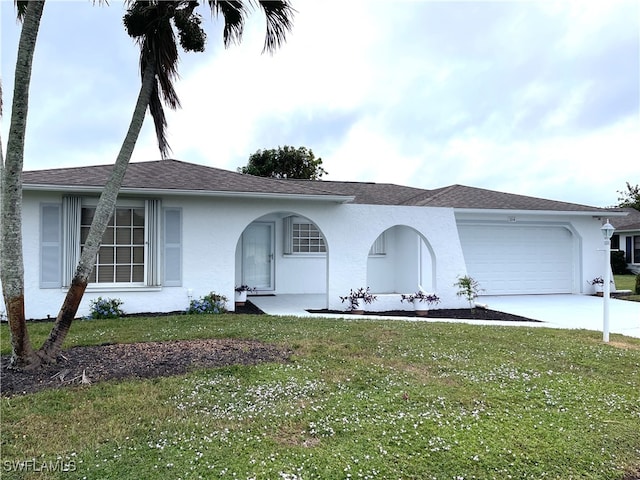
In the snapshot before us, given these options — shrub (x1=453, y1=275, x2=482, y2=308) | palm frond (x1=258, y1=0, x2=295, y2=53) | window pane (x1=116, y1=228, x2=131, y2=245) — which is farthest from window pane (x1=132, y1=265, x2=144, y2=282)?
shrub (x1=453, y1=275, x2=482, y2=308)

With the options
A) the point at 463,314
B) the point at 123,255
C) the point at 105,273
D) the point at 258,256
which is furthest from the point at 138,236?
the point at 463,314

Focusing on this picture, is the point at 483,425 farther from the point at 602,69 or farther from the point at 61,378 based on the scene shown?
the point at 602,69

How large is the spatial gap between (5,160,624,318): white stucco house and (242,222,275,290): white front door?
3 centimetres

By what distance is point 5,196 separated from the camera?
4.96m

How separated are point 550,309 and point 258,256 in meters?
8.95

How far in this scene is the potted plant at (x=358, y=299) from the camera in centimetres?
1078

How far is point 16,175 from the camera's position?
198 inches

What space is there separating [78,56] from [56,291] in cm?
561

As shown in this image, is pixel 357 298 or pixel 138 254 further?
pixel 357 298

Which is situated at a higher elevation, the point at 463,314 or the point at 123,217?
the point at 123,217

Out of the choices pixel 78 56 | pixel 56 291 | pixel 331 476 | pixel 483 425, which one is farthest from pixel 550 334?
pixel 78 56

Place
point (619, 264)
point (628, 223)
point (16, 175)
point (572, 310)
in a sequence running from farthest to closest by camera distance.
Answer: point (628, 223)
point (619, 264)
point (572, 310)
point (16, 175)

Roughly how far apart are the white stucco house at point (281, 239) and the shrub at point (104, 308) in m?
0.23

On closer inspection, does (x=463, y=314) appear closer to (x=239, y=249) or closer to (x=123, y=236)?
(x=239, y=249)
